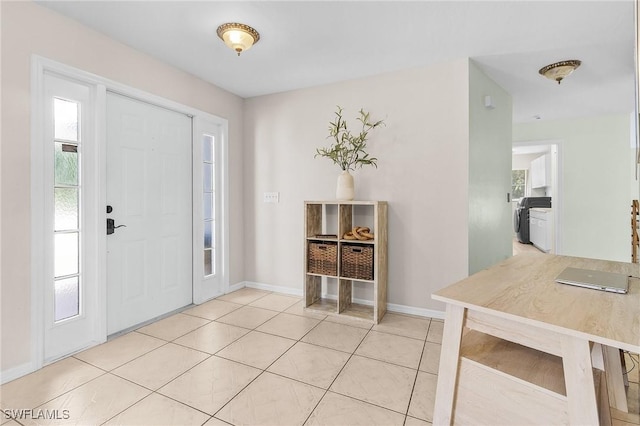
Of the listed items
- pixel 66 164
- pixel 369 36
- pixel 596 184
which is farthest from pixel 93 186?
pixel 596 184

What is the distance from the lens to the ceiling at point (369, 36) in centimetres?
210

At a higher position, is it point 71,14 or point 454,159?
point 71,14

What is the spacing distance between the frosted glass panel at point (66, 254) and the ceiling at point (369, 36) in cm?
159

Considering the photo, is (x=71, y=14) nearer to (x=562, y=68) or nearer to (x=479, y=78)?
(x=479, y=78)

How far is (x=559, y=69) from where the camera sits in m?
2.94

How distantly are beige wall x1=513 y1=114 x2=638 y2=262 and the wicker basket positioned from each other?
4.02 metres

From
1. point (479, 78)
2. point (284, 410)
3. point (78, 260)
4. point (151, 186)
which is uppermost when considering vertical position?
point (479, 78)

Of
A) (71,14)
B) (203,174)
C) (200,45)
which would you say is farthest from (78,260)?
(200,45)

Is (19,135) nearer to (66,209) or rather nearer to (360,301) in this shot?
(66,209)

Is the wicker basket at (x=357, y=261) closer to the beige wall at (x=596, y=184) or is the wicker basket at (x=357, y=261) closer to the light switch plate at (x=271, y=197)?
the light switch plate at (x=271, y=197)

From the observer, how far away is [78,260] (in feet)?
7.66

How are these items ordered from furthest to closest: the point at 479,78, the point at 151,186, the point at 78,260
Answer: the point at 479,78 → the point at 151,186 → the point at 78,260

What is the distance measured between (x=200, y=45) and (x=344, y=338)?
9.01 feet

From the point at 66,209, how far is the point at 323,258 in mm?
2144
